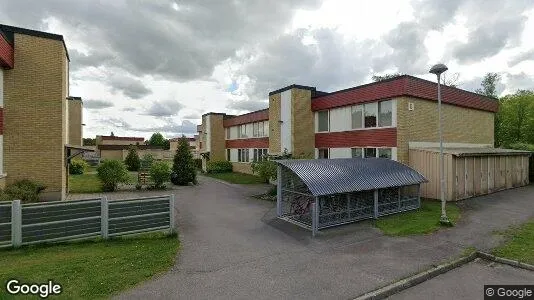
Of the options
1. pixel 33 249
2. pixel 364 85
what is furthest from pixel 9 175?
pixel 364 85

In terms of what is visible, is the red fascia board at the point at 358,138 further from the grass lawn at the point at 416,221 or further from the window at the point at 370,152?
the grass lawn at the point at 416,221

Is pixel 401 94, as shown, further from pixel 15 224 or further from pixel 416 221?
pixel 15 224

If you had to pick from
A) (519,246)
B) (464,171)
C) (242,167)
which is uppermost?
(464,171)

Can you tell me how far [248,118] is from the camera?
34562 mm

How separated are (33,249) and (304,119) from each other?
63.5 feet

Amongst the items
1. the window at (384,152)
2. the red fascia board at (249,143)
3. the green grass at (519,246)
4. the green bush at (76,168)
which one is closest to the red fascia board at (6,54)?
the green grass at (519,246)

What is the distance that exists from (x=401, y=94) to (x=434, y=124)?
4.03m

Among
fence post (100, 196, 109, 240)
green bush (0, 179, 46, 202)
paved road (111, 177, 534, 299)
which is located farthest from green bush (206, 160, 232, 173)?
fence post (100, 196, 109, 240)

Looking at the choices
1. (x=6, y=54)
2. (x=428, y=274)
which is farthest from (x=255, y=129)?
(x=428, y=274)

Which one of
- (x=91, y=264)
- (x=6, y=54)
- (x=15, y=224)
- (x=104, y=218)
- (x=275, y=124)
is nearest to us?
(x=91, y=264)

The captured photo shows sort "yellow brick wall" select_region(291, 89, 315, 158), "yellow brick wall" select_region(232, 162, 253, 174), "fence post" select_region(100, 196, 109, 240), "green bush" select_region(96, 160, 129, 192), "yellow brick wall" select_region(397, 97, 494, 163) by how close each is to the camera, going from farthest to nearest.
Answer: "yellow brick wall" select_region(232, 162, 253, 174), "yellow brick wall" select_region(291, 89, 315, 158), "green bush" select_region(96, 160, 129, 192), "yellow brick wall" select_region(397, 97, 494, 163), "fence post" select_region(100, 196, 109, 240)

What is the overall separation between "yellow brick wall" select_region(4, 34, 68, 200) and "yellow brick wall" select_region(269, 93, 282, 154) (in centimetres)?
1582

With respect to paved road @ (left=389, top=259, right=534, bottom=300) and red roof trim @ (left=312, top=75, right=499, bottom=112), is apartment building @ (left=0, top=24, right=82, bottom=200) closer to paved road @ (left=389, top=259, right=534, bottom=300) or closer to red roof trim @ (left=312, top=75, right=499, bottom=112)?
paved road @ (left=389, top=259, right=534, bottom=300)

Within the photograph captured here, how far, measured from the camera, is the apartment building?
13.3m
